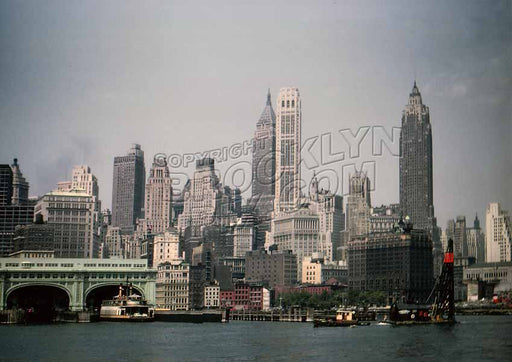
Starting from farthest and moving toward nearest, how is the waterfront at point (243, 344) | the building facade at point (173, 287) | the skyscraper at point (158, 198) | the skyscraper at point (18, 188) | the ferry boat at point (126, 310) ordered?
the skyscraper at point (158, 198)
the skyscraper at point (18, 188)
the building facade at point (173, 287)
the ferry boat at point (126, 310)
the waterfront at point (243, 344)

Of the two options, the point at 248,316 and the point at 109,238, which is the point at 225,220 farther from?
the point at 248,316

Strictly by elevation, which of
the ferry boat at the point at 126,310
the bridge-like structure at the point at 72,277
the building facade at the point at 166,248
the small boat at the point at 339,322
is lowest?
the small boat at the point at 339,322

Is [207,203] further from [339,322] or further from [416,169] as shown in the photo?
[339,322]

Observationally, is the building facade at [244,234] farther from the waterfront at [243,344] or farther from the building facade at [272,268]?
the waterfront at [243,344]

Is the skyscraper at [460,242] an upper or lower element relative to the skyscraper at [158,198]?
lower

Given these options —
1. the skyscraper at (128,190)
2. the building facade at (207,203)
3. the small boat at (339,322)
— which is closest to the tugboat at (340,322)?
the small boat at (339,322)

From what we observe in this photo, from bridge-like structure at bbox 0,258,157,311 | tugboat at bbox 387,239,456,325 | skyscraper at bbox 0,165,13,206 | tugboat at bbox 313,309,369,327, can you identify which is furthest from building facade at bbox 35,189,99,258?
tugboat at bbox 387,239,456,325

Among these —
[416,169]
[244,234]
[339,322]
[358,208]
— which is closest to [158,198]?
[244,234]

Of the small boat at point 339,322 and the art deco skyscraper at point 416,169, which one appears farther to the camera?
the art deco skyscraper at point 416,169
